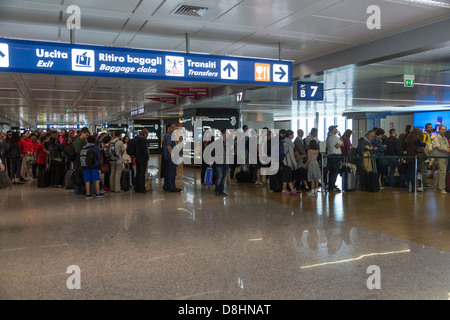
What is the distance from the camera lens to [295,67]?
10211 millimetres

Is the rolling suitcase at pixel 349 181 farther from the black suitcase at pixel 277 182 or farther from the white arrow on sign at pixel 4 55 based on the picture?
the white arrow on sign at pixel 4 55

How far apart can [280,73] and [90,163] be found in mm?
4681

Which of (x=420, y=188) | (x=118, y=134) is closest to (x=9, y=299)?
(x=118, y=134)

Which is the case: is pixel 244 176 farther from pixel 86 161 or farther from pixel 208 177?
pixel 86 161

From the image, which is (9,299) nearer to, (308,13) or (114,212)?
(114,212)

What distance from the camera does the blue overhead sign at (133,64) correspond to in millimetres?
6266

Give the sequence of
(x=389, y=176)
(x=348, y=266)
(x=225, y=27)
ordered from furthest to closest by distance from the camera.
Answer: (x=389, y=176) < (x=225, y=27) < (x=348, y=266)

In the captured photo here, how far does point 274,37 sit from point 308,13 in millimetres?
1523

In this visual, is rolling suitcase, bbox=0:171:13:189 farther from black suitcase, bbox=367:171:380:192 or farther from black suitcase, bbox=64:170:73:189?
black suitcase, bbox=367:171:380:192

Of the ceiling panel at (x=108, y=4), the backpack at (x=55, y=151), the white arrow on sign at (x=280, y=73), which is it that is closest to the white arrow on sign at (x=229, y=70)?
the white arrow on sign at (x=280, y=73)

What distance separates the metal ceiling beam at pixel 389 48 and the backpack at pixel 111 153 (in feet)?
16.6

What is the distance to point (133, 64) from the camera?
269 inches

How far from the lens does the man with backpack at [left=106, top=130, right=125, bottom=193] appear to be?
10.5 meters

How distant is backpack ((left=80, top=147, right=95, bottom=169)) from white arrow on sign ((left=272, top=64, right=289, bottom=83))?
4.42 m
